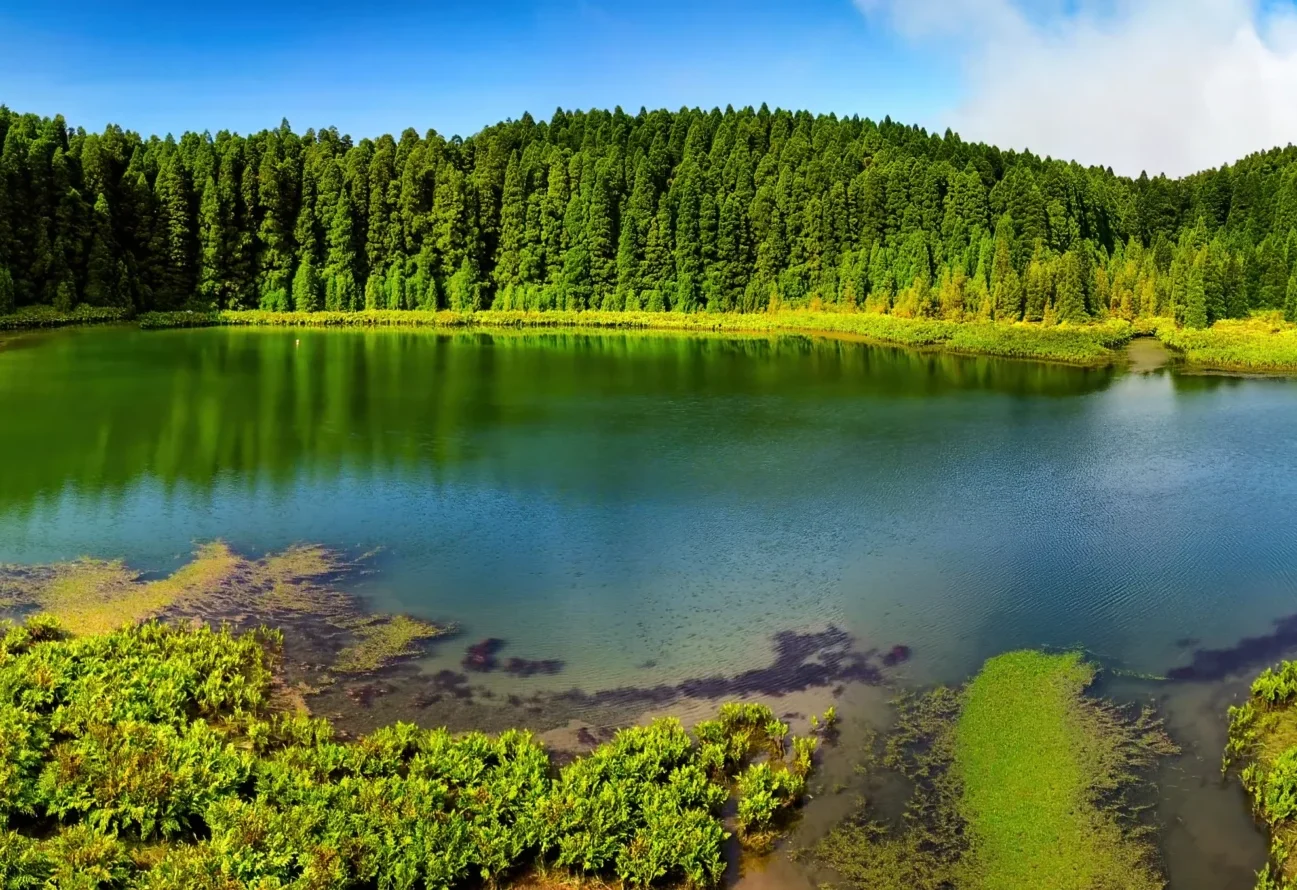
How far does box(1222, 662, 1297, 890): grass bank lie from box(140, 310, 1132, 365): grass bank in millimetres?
34902

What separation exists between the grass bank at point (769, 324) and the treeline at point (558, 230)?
10.2 feet

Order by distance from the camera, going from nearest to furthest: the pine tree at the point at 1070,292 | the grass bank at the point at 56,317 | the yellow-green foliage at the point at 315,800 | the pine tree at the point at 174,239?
the yellow-green foliage at the point at 315,800, the grass bank at the point at 56,317, the pine tree at the point at 1070,292, the pine tree at the point at 174,239

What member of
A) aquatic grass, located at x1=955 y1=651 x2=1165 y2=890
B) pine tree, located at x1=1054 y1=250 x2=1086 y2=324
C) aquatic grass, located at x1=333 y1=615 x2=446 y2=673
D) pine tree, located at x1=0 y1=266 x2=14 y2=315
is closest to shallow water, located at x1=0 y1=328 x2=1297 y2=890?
aquatic grass, located at x1=333 y1=615 x2=446 y2=673

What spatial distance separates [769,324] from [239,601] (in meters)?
47.9

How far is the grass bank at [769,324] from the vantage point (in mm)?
45906

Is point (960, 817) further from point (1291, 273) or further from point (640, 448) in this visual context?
point (1291, 273)

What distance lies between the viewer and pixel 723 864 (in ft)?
26.8

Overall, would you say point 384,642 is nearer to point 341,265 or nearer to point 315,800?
point 315,800

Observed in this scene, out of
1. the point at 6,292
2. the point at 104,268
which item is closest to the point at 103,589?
the point at 6,292

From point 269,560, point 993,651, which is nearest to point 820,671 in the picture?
point 993,651

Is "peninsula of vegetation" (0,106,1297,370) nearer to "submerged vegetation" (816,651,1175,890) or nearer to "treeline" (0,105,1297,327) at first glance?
"treeline" (0,105,1297,327)

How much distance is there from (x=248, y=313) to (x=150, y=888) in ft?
189

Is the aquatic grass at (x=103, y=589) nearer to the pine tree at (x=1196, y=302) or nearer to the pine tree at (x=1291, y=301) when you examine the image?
the pine tree at (x=1196, y=302)

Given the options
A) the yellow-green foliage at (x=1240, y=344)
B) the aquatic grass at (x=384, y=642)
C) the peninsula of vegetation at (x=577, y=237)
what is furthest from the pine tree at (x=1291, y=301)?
the aquatic grass at (x=384, y=642)
